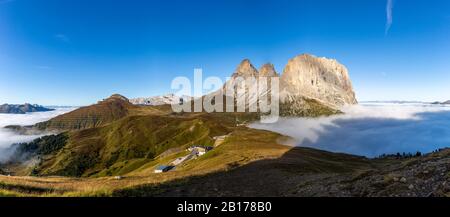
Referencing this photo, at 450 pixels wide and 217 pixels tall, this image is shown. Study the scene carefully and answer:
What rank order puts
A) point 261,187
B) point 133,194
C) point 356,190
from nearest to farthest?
point 356,190 → point 133,194 → point 261,187

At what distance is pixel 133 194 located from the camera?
25.7 meters
